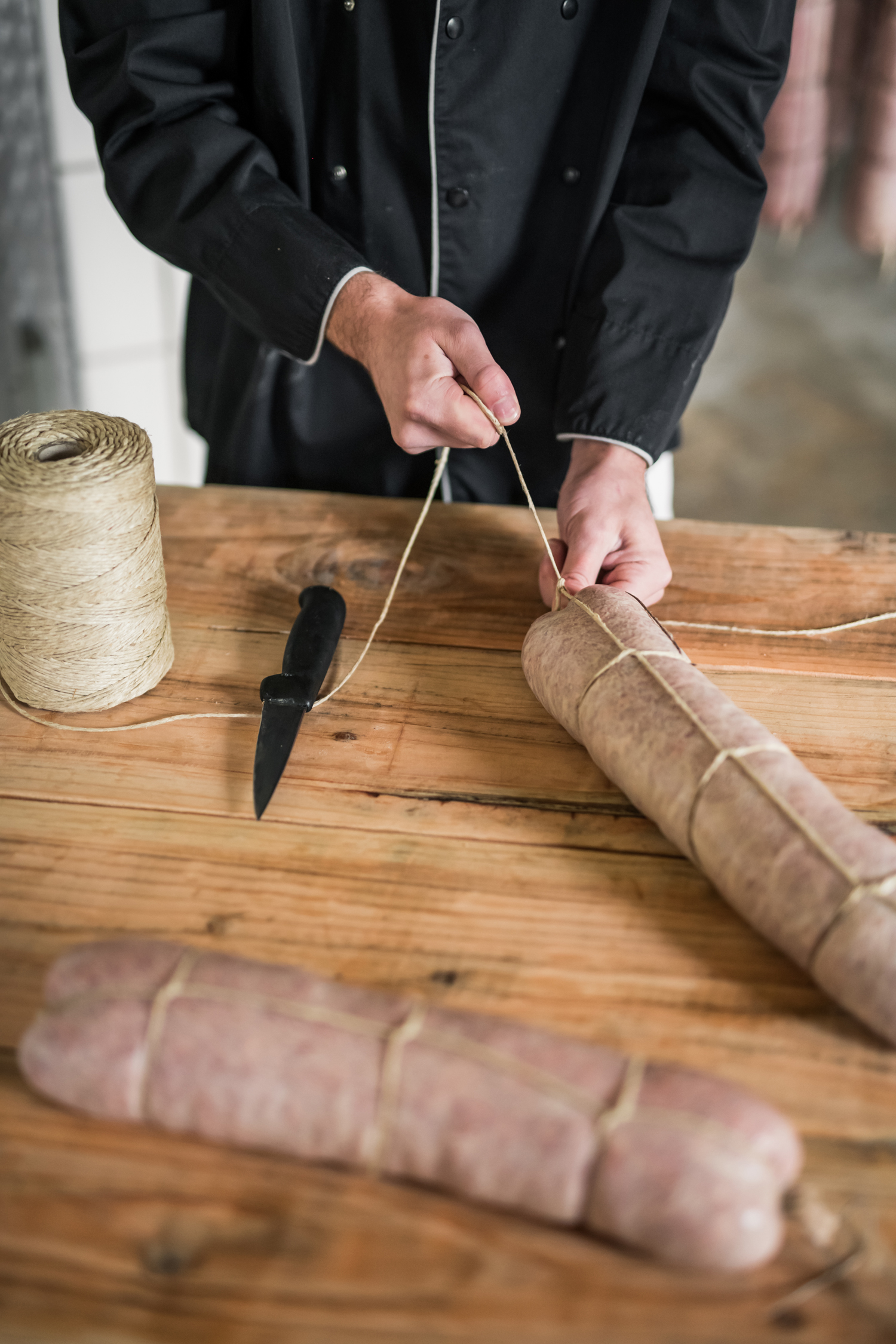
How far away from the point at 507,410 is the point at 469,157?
0.41 meters

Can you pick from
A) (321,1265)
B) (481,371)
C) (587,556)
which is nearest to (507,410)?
(481,371)

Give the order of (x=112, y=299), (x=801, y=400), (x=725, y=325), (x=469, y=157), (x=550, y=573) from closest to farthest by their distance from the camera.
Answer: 1. (x=550, y=573)
2. (x=469, y=157)
3. (x=112, y=299)
4. (x=725, y=325)
5. (x=801, y=400)

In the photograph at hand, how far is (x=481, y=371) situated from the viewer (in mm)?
968

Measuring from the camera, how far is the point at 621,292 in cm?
117

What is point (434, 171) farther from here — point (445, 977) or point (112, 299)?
A: point (112, 299)

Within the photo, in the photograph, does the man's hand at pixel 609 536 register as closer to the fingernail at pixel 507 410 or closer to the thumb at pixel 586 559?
the thumb at pixel 586 559

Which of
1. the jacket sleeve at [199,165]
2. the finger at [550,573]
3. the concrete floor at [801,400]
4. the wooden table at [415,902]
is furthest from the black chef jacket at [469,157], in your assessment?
the concrete floor at [801,400]

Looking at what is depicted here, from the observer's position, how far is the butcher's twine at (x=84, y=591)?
2.77ft

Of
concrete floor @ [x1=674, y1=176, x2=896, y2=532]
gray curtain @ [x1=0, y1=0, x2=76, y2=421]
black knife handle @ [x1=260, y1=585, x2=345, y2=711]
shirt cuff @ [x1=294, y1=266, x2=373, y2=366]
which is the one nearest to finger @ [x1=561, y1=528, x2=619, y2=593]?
black knife handle @ [x1=260, y1=585, x2=345, y2=711]

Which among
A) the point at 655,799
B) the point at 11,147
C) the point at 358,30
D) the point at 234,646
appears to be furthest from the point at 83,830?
the point at 11,147

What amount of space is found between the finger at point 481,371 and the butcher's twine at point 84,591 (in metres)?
0.01

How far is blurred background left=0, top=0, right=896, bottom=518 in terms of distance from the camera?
86.4 inches

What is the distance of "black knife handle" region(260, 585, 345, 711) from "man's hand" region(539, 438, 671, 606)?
230 mm

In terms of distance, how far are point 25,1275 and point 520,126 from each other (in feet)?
3.99
